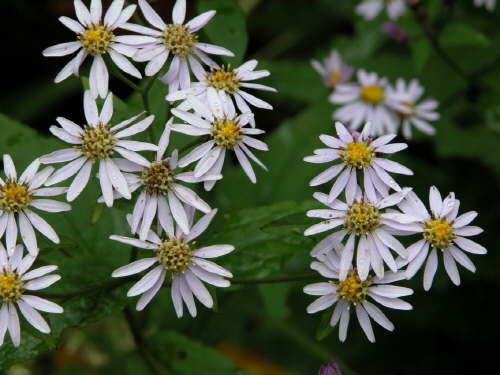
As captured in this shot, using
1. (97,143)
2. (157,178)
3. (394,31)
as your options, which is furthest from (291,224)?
(394,31)

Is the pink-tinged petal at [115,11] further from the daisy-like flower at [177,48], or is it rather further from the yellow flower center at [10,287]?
the yellow flower center at [10,287]

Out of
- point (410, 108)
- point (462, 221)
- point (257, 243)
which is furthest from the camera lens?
point (410, 108)

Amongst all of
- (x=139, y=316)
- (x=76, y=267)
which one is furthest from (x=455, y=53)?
(x=76, y=267)

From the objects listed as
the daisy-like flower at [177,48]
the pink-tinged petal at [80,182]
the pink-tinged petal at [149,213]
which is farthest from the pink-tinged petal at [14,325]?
the daisy-like flower at [177,48]

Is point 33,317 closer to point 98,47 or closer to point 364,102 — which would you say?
point 98,47

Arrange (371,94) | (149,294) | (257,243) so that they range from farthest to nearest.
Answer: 1. (371,94)
2. (257,243)
3. (149,294)

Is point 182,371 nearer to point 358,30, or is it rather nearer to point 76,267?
point 76,267
